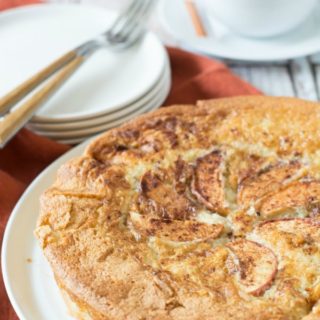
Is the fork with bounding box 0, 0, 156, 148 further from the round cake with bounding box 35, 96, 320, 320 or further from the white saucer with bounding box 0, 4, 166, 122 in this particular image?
the round cake with bounding box 35, 96, 320, 320

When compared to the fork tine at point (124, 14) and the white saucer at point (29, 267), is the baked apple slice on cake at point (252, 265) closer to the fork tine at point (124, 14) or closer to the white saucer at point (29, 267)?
the white saucer at point (29, 267)

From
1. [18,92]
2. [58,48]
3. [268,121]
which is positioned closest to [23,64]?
[58,48]

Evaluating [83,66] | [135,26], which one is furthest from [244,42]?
[83,66]

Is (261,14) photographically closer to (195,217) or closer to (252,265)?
(195,217)

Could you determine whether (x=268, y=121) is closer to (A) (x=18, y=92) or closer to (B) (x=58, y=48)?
Result: (A) (x=18, y=92)

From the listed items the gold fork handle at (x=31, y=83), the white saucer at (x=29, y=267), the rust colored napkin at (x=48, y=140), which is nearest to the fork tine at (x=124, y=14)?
the rust colored napkin at (x=48, y=140)

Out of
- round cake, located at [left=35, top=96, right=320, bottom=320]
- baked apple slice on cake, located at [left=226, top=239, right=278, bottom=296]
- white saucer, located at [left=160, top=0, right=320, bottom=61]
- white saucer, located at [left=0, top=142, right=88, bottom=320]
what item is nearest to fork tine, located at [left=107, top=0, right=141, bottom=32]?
white saucer, located at [left=160, top=0, right=320, bottom=61]
